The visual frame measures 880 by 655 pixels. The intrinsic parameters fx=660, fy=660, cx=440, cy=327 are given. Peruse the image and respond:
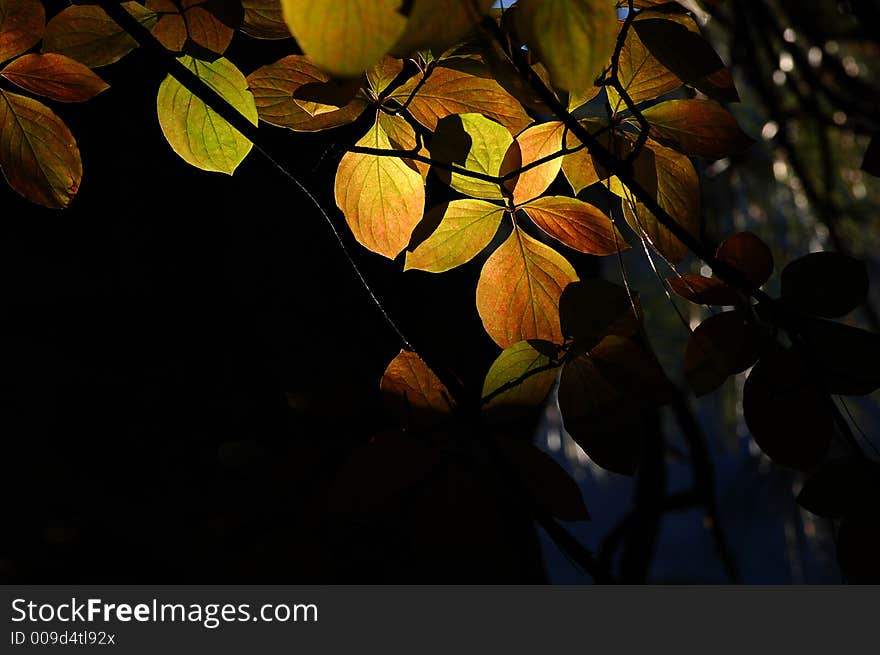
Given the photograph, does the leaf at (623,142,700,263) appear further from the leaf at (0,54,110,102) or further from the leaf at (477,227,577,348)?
the leaf at (0,54,110,102)

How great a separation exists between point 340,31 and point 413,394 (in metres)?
0.17

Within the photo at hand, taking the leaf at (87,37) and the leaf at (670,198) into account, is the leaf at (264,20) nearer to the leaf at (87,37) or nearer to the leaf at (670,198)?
the leaf at (87,37)

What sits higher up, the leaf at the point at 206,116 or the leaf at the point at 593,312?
the leaf at the point at 206,116

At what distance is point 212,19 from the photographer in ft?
0.94

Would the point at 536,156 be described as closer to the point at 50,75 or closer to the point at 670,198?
the point at 670,198

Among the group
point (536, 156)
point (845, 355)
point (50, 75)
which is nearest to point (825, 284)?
point (845, 355)

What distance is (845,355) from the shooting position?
271 millimetres

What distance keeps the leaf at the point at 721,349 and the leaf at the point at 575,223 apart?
5 cm

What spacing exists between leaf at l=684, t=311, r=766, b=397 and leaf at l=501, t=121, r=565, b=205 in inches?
3.7

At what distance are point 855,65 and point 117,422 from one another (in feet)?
8.46

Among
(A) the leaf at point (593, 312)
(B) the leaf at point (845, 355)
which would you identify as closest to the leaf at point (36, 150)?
(A) the leaf at point (593, 312)

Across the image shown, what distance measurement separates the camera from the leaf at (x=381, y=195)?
0.30 m

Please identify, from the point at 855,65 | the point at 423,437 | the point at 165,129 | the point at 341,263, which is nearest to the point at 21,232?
the point at 341,263
